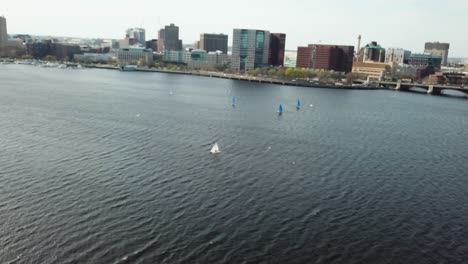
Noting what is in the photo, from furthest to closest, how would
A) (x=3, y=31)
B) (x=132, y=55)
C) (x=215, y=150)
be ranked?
(x=3, y=31) → (x=132, y=55) → (x=215, y=150)

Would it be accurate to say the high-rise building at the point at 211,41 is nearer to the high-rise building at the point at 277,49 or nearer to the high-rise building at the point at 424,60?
the high-rise building at the point at 277,49

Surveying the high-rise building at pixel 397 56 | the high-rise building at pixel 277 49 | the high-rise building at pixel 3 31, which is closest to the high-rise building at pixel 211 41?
the high-rise building at pixel 277 49

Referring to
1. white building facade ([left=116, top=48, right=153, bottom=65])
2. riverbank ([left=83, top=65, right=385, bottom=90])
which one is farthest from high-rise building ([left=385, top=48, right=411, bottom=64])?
white building facade ([left=116, top=48, right=153, bottom=65])

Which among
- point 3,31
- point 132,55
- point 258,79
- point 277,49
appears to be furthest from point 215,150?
point 3,31

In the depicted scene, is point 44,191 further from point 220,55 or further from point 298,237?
point 220,55

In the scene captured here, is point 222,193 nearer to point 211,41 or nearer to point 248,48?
point 248,48

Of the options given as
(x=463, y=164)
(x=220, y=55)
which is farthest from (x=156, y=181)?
(x=220, y=55)
